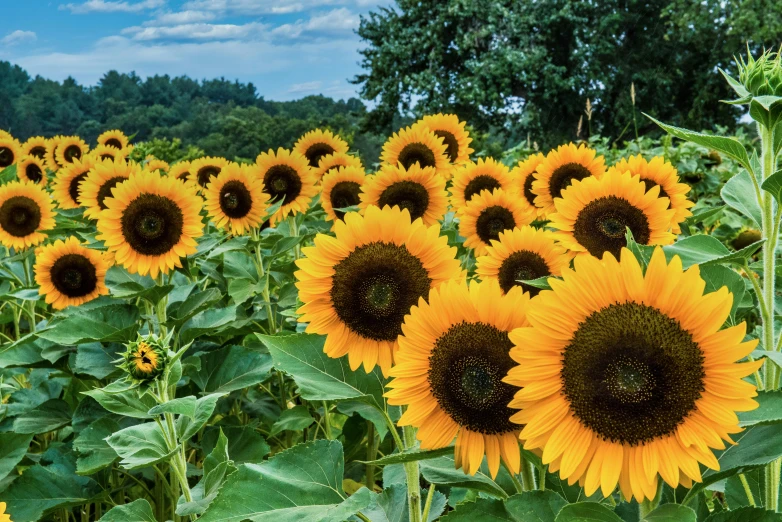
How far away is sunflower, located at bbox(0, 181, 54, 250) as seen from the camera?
3.13m

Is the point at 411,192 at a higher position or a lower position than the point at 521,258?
higher

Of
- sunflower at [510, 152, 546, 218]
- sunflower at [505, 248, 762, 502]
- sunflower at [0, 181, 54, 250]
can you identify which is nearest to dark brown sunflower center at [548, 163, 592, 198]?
sunflower at [510, 152, 546, 218]

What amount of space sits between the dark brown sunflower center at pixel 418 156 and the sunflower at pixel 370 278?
78.4 inches

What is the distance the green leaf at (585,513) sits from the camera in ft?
2.55

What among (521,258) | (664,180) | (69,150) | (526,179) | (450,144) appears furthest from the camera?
(69,150)

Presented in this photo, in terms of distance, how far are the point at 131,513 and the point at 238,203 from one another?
64.3 inches

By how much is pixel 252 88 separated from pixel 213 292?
63276mm

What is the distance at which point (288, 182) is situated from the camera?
10.3 ft

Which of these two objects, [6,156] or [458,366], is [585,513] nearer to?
[458,366]

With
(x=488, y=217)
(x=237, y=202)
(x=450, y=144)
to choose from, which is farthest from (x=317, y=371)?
(x=450, y=144)

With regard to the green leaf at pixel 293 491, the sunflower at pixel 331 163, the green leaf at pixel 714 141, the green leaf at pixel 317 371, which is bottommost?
the green leaf at pixel 293 491

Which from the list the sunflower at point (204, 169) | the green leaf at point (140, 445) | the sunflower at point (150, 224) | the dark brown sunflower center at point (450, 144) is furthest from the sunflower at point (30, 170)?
the green leaf at point (140, 445)

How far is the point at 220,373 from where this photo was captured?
184 centimetres

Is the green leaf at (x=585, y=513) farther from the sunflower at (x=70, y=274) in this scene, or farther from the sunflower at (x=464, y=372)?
the sunflower at (x=70, y=274)
